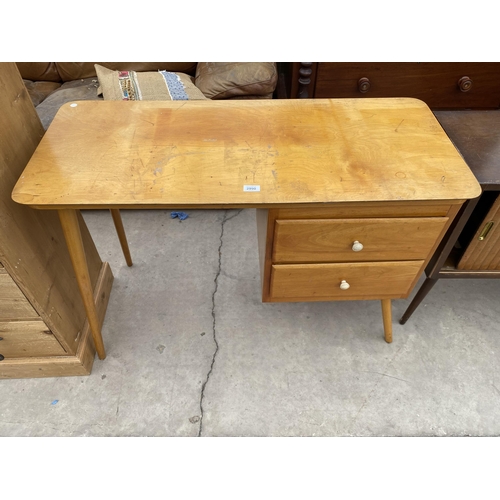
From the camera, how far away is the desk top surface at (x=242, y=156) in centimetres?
92

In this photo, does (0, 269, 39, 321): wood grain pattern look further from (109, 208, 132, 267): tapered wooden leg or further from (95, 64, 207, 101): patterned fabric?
(95, 64, 207, 101): patterned fabric

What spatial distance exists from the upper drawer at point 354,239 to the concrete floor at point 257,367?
557mm

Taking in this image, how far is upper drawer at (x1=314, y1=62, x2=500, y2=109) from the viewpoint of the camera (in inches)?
71.8

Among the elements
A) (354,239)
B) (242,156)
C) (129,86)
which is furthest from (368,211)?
(129,86)

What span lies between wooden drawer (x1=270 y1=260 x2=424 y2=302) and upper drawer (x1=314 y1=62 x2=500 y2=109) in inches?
45.1

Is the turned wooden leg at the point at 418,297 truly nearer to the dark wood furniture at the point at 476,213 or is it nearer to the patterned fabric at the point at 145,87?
the dark wood furniture at the point at 476,213

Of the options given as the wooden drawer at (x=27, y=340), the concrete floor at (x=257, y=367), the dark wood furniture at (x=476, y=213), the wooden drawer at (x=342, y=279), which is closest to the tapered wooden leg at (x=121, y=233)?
the concrete floor at (x=257, y=367)

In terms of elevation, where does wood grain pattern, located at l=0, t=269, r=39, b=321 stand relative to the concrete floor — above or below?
above

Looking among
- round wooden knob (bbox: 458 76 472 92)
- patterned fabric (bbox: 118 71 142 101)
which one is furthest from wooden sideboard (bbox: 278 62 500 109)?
patterned fabric (bbox: 118 71 142 101)

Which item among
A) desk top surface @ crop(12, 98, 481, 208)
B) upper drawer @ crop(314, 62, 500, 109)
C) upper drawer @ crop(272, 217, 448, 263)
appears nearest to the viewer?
desk top surface @ crop(12, 98, 481, 208)

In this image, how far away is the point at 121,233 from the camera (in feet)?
5.45

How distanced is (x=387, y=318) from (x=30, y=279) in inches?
51.4

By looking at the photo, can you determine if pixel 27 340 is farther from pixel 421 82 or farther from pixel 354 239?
pixel 421 82
